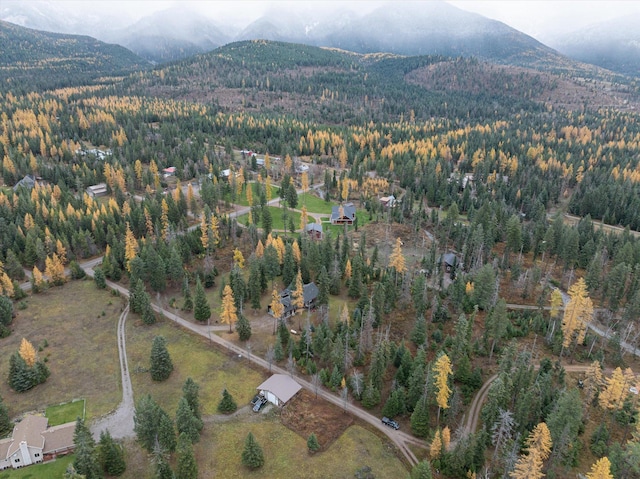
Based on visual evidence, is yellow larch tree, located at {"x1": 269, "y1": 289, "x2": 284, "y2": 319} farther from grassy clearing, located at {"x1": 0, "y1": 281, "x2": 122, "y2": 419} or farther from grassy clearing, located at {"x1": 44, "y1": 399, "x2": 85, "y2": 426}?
grassy clearing, located at {"x1": 44, "y1": 399, "x2": 85, "y2": 426}

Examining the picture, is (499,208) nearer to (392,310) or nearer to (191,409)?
(392,310)

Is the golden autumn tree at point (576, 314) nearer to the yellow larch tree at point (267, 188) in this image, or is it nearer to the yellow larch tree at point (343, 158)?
the yellow larch tree at point (267, 188)

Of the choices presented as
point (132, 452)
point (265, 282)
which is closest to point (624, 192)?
point (265, 282)

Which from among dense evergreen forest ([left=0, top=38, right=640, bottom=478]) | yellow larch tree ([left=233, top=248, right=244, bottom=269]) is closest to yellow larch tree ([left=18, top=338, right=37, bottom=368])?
dense evergreen forest ([left=0, top=38, right=640, bottom=478])

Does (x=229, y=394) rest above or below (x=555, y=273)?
above

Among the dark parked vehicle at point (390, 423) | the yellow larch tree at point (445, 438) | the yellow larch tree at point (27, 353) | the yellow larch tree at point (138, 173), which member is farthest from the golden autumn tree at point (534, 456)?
the yellow larch tree at point (138, 173)
